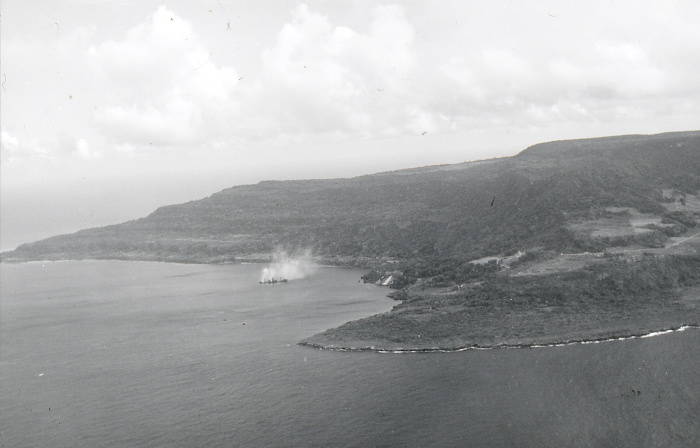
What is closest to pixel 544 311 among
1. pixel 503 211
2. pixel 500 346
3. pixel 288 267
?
pixel 500 346

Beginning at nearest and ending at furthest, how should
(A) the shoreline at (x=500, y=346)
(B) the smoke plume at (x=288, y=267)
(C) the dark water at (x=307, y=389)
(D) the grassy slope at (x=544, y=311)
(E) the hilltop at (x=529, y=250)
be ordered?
(C) the dark water at (x=307, y=389) < (A) the shoreline at (x=500, y=346) < (D) the grassy slope at (x=544, y=311) < (E) the hilltop at (x=529, y=250) < (B) the smoke plume at (x=288, y=267)

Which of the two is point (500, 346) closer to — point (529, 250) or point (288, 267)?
point (529, 250)

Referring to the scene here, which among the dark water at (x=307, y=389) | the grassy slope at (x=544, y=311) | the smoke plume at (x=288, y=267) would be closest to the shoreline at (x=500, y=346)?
the grassy slope at (x=544, y=311)

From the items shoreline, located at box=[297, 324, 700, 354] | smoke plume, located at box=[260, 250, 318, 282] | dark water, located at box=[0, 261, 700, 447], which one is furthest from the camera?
smoke plume, located at box=[260, 250, 318, 282]

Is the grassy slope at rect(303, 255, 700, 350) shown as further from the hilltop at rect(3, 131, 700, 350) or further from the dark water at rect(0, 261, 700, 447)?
the dark water at rect(0, 261, 700, 447)

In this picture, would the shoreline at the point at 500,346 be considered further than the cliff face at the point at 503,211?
No

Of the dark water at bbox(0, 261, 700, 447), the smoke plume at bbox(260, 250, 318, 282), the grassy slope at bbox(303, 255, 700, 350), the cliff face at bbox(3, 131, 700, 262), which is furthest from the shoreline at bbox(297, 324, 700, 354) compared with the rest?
the smoke plume at bbox(260, 250, 318, 282)

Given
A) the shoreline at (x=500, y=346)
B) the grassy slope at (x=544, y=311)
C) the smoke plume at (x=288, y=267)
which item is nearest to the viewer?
the shoreline at (x=500, y=346)

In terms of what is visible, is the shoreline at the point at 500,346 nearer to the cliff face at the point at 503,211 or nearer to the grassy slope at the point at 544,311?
the grassy slope at the point at 544,311
